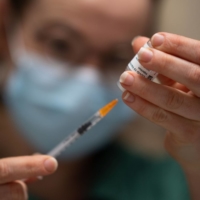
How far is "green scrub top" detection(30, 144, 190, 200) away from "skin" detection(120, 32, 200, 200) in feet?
1.52

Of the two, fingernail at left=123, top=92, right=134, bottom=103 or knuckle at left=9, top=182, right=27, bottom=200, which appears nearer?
fingernail at left=123, top=92, right=134, bottom=103

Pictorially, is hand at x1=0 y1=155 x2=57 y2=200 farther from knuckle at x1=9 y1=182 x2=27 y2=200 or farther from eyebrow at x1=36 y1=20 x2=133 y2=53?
eyebrow at x1=36 y1=20 x2=133 y2=53

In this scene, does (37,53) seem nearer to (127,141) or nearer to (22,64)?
(22,64)

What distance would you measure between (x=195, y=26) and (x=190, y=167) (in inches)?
35.2

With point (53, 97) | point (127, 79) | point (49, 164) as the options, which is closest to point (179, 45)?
point (127, 79)

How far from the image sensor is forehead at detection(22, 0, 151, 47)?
0.92 m

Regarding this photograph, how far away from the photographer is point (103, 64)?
1.01 metres

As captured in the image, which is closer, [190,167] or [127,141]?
[190,167]

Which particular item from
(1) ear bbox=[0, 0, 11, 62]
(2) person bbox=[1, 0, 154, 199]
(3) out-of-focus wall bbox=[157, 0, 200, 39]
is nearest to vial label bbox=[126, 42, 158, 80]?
(2) person bbox=[1, 0, 154, 199]

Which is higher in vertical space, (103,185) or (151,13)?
(151,13)

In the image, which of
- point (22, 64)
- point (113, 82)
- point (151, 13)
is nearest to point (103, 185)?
point (113, 82)

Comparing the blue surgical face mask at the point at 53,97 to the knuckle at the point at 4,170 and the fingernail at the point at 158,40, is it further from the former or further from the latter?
the fingernail at the point at 158,40

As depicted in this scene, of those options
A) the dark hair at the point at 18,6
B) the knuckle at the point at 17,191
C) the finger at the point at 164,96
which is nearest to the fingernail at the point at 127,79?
the finger at the point at 164,96

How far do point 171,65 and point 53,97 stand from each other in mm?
462
